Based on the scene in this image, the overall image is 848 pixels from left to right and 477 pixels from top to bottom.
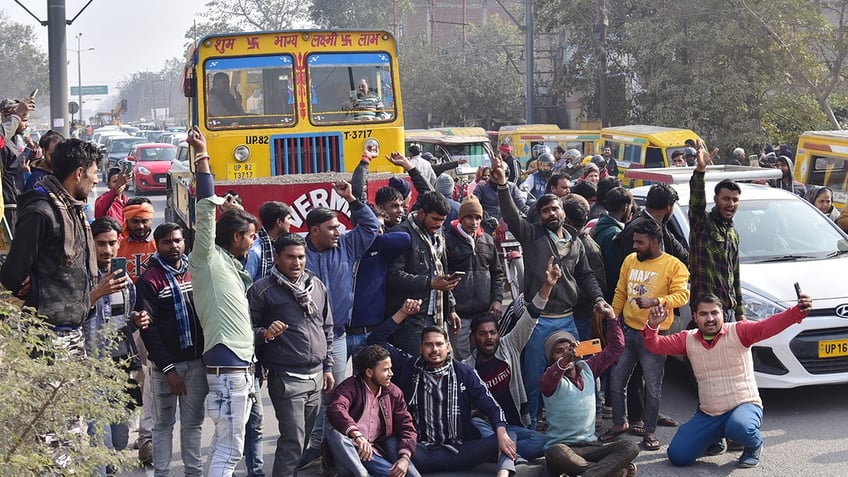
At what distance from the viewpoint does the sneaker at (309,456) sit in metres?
7.02

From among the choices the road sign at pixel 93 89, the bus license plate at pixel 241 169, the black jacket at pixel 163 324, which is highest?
the road sign at pixel 93 89

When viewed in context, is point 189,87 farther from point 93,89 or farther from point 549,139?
point 93,89

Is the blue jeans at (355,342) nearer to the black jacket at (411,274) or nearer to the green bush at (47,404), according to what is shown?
the black jacket at (411,274)

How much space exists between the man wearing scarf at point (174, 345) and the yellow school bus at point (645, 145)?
15.8m

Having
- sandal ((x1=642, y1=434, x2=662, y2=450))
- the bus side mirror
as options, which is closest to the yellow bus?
the bus side mirror

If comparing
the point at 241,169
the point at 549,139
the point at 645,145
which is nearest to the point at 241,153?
the point at 241,169

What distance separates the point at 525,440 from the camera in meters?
6.99

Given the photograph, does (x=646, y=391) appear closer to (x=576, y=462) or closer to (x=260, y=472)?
(x=576, y=462)

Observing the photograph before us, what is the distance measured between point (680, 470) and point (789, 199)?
3.50 meters

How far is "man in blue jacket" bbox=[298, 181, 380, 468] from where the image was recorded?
6.73 meters

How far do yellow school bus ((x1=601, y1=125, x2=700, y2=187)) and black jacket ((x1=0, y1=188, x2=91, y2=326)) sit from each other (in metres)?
16.4

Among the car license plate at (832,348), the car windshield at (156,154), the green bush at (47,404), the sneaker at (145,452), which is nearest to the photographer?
the green bush at (47,404)

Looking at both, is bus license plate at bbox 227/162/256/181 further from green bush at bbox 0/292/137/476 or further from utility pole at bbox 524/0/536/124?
utility pole at bbox 524/0/536/124

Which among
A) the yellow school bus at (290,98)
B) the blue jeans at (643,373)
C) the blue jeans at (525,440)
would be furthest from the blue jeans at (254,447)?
the yellow school bus at (290,98)
